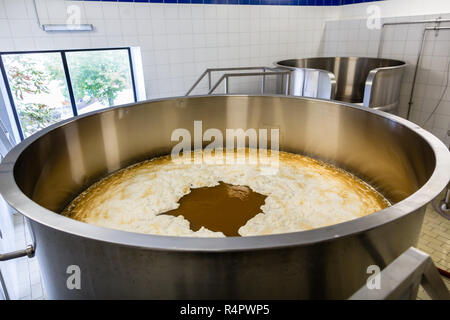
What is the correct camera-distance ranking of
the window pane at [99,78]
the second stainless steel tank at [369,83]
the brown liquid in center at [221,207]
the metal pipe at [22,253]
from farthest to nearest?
the window pane at [99,78] → the second stainless steel tank at [369,83] → the brown liquid in center at [221,207] → the metal pipe at [22,253]

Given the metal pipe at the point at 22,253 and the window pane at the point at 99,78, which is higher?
the window pane at the point at 99,78

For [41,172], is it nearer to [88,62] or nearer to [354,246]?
[354,246]

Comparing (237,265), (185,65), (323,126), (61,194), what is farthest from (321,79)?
(237,265)

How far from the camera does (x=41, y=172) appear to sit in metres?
1.57

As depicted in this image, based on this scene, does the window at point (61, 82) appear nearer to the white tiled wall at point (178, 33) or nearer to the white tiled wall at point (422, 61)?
the white tiled wall at point (178, 33)

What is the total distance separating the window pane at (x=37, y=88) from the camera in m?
3.10

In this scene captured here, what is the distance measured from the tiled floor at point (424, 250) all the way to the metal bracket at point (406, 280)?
3.93 ft

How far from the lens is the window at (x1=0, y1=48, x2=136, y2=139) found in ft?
10.3

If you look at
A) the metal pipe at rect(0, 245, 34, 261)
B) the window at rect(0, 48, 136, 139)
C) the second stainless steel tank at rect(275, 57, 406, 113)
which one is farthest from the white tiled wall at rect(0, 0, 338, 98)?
the metal pipe at rect(0, 245, 34, 261)

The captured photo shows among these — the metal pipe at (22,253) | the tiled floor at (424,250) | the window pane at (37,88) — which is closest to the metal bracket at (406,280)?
the metal pipe at (22,253)

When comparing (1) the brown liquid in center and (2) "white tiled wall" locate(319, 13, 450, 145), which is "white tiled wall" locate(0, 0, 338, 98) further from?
(1) the brown liquid in center

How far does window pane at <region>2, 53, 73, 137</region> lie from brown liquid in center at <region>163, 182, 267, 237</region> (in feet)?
7.87

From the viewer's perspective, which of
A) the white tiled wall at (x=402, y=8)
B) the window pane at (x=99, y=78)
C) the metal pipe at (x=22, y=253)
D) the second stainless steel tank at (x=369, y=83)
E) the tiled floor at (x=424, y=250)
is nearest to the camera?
the metal pipe at (x=22, y=253)

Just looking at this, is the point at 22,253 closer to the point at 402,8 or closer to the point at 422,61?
the point at 422,61
